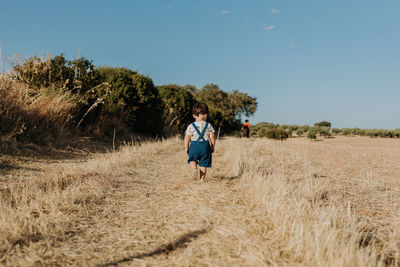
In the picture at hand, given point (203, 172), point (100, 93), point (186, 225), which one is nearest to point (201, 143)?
point (203, 172)

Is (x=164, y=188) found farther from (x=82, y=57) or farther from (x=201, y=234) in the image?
(x=82, y=57)

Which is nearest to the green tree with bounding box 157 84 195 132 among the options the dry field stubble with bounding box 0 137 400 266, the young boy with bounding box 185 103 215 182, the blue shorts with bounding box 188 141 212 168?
the young boy with bounding box 185 103 215 182

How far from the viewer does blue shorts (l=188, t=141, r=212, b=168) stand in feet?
17.3

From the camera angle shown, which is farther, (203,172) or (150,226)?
(203,172)

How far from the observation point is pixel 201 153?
5273 millimetres

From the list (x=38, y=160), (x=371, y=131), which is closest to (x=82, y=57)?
(x=38, y=160)

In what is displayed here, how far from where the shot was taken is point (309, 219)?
9.91ft

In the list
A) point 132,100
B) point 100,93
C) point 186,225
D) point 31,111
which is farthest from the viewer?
point 132,100

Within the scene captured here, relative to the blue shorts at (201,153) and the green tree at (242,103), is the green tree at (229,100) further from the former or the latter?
the blue shorts at (201,153)

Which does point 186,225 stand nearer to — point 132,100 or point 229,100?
point 132,100

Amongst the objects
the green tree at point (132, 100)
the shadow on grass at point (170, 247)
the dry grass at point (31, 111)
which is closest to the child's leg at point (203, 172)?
the shadow on grass at point (170, 247)

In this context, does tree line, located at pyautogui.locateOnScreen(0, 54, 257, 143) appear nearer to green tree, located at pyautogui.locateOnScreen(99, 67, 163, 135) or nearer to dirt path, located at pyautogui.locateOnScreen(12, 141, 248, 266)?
green tree, located at pyautogui.locateOnScreen(99, 67, 163, 135)

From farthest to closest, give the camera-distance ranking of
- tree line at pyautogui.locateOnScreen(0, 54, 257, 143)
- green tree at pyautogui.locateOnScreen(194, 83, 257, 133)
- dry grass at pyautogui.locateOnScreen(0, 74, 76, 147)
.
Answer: green tree at pyautogui.locateOnScreen(194, 83, 257, 133) → tree line at pyautogui.locateOnScreen(0, 54, 257, 143) → dry grass at pyautogui.locateOnScreen(0, 74, 76, 147)

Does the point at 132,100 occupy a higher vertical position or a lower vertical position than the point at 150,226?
higher
